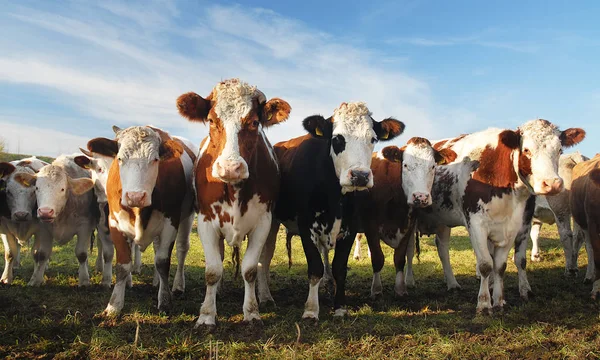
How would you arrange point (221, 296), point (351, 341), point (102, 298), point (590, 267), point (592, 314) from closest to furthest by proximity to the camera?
point (351, 341)
point (592, 314)
point (102, 298)
point (221, 296)
point (590, 267)

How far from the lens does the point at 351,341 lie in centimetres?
519

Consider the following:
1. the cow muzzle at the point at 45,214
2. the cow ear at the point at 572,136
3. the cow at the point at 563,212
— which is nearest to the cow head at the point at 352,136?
the cow ear at the point at 572,136

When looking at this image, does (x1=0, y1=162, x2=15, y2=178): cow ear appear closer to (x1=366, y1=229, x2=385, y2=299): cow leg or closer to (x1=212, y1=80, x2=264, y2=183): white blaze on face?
(x1=212, y1=80, x2=264, y2=183): white blaze on face

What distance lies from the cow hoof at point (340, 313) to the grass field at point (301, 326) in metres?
0.09

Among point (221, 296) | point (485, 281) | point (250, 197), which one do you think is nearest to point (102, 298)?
point (221, 296)

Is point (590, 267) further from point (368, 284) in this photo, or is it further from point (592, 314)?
point (368, 284)

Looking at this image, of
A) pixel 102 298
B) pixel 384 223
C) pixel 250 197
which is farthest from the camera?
pixel 384 223

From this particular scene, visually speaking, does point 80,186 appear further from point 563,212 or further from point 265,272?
point 563,212

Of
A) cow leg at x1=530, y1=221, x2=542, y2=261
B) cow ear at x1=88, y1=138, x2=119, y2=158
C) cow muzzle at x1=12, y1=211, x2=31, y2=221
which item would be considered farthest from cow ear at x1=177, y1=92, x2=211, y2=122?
cow leg at x1=530, y1=221, x2=542, y2=261

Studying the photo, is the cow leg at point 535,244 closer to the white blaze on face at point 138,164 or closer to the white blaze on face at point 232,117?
the white blaze on face at point 232,117

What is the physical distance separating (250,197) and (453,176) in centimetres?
394

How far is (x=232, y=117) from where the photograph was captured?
5.77 m

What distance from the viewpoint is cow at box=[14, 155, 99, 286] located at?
816 centimetres

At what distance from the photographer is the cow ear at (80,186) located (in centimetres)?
859
